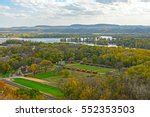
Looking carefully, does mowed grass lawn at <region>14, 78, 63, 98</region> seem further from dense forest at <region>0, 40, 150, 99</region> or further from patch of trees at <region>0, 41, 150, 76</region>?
patch of trees at <region>0, 41, 150, 76</region>

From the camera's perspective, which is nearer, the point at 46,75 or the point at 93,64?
the point at 46,75

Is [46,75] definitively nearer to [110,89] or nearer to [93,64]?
[93,64]

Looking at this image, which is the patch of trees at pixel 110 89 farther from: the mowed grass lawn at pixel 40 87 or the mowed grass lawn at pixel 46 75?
the mowed grass lawn at pixel 46 75

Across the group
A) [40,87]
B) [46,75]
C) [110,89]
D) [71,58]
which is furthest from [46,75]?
[110,89]

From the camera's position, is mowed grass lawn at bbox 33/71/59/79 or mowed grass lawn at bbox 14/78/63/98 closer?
mowed grass lawn at bbox 14/78/63/98

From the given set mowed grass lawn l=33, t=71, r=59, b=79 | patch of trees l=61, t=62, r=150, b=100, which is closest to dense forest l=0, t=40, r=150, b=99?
patch of trees l=61, t=62, r=150, b=100

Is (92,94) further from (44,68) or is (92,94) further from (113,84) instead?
(44,68)

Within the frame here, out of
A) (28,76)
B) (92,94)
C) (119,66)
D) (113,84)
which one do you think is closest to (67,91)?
(113,84)

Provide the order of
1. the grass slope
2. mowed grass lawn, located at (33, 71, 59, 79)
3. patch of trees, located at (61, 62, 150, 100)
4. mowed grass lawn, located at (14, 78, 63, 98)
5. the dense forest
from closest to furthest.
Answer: patch of trees, located at (61, 62, 150, 100) → the dense forest → mowed grass lawn, located at (14, 78, 63, 98) → mowed grass lawn, located at (33, 71, 59, 79) → the grass slope
